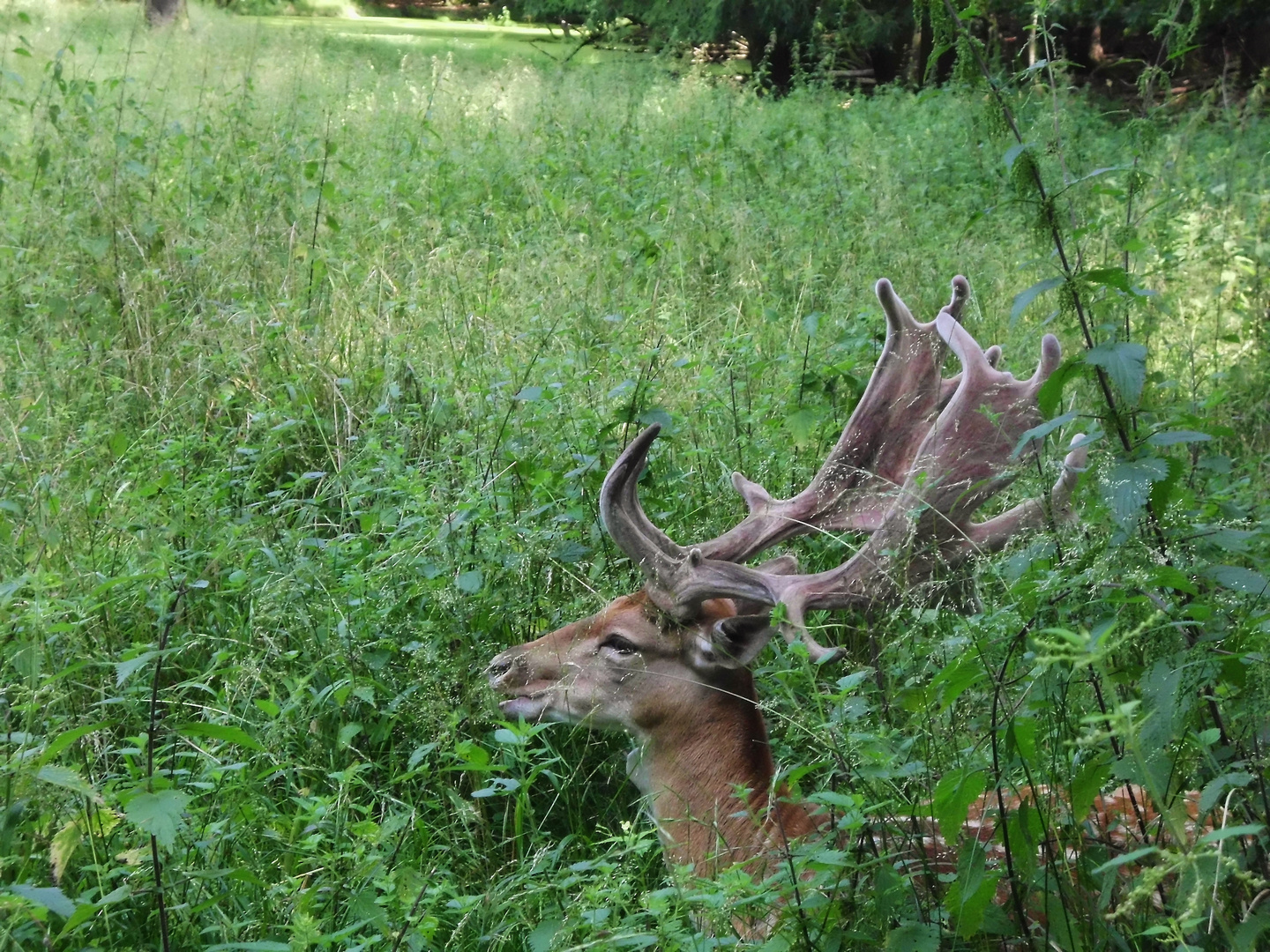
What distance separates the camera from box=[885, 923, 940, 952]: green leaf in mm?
2189

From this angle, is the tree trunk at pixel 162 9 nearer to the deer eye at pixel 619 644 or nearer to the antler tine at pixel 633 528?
the antler tine at pixel 633 528

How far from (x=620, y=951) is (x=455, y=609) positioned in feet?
5.06

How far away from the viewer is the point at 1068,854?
2539 mm

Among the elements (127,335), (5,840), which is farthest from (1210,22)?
(5,840)

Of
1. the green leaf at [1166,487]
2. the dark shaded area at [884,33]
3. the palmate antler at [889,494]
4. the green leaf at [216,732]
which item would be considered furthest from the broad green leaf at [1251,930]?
the dark shaded area at [884,33]

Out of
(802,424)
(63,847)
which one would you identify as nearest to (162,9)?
(802,424)

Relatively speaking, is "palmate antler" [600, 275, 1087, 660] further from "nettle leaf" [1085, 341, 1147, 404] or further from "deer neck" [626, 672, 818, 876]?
"nettle leaf" [1085, 341, 1147, 404]

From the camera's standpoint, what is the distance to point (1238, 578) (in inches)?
91.9

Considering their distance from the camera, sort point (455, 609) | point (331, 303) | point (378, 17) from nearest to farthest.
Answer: point (455, 609) < point (331, 303) < point (378, 17)

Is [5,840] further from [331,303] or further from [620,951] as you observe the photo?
[331,303]

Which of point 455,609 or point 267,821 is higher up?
point 455,609

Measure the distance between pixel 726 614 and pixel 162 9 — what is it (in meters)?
19.9

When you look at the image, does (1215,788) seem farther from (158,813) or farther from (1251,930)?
(158,813)

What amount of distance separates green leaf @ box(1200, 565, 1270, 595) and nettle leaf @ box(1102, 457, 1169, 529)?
0.66 ft
